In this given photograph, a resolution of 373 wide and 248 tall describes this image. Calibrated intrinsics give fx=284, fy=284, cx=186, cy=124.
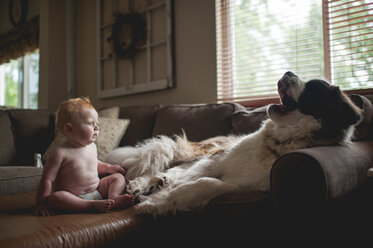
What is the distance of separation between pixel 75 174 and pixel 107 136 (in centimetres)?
135

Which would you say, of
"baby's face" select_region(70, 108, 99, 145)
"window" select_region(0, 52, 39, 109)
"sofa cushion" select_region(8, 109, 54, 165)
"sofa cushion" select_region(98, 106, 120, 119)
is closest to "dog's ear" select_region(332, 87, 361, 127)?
"baby's face" select_region(70, 108, 99, 145)

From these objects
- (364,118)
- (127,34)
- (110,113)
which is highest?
(127,34)

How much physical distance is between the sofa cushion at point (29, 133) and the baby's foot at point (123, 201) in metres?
1.98

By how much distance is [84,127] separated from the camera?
1334 millimetres

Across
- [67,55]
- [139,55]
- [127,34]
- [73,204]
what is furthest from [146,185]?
[67,55]

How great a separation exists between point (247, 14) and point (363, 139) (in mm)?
1918

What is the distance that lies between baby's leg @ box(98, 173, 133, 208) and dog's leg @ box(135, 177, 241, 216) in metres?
0.07

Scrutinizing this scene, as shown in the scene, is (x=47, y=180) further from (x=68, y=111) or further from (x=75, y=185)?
(x=68, y=111)

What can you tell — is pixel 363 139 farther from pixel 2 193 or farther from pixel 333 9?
pixel 2 193

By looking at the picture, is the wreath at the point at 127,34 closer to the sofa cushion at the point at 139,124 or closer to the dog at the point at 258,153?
the sofa cushion at the point at 139,124

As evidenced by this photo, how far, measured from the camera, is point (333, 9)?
243 cm

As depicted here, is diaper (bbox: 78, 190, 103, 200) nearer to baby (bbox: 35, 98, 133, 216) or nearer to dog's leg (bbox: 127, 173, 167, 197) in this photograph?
baby (bbox: 35, 98, 133, 216)

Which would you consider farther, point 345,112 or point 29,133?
point 29,133

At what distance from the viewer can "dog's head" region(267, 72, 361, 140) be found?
4.32 ft
